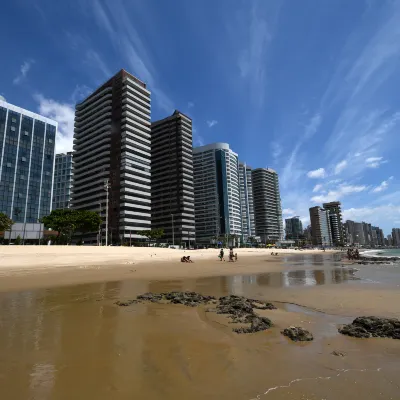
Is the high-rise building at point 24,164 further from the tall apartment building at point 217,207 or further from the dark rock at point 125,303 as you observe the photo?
the dark rock at point 125,303

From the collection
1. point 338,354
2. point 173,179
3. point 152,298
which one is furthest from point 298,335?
point 173,179

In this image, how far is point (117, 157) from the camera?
129 metres

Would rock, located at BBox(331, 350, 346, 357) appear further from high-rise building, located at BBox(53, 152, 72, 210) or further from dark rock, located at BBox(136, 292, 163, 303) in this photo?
high-rise building, located at BBox(53, 152, 72, 210)

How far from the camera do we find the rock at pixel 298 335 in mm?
Answer: 6574

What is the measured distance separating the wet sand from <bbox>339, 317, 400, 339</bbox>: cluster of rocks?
310mm

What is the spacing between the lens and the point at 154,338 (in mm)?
6684

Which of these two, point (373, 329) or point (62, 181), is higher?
point (62, 181)

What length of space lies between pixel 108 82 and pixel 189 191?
7673 centimetres

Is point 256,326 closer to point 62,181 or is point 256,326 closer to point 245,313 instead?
point 245,313

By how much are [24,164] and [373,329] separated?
149 metres

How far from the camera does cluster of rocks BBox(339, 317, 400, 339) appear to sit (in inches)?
270

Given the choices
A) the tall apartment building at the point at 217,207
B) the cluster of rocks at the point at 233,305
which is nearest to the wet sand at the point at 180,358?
the cluster of rocks at the point at 233,305

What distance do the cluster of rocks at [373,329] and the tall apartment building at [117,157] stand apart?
11594cm

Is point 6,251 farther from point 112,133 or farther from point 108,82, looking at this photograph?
point 108,82
